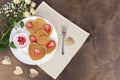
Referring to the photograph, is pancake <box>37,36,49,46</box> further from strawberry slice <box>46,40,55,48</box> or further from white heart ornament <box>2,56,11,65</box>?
white heart ornament <box>2,56,11,65</box>

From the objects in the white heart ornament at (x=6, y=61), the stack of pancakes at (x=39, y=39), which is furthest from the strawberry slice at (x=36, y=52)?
the white heart ornament at (x=6, y=61)

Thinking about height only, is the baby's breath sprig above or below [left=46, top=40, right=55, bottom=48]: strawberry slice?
above

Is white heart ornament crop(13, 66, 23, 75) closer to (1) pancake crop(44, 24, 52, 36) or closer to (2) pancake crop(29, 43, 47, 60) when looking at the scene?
(2) pancake crop(29, 43, 47, 60)

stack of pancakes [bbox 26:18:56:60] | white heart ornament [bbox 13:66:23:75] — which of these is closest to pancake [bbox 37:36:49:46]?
stack of pancakes [bbox 26:18:56:60]

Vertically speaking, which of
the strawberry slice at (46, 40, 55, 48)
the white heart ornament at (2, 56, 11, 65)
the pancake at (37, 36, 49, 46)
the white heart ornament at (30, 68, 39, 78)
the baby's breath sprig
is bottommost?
the white heart ornament at (30, 68, 39, 78)

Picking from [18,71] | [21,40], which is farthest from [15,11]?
[18,71]

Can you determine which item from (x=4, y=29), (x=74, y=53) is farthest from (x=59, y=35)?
(x=4, y=29)

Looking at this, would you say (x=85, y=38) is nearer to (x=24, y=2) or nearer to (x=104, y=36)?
(x=104, y=36)
